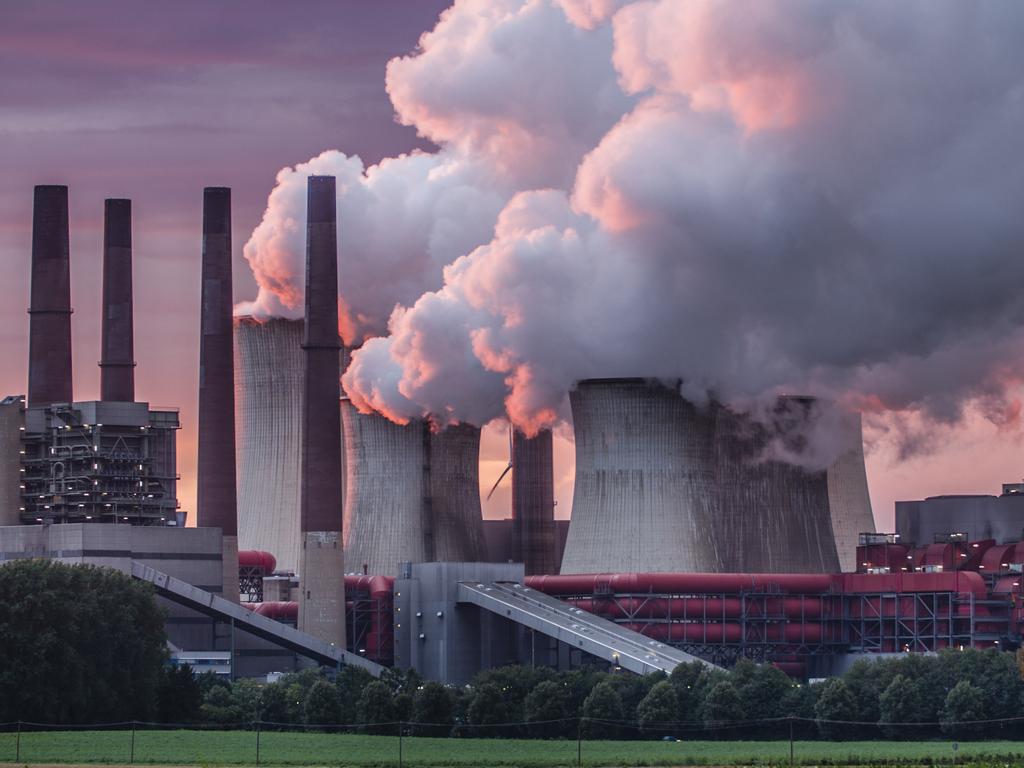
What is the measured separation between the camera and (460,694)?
77875 mm

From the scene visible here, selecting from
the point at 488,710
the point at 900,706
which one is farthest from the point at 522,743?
the point at 900,706

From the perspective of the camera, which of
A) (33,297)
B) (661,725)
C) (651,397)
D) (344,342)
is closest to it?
(661,725)

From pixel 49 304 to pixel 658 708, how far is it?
37886mm

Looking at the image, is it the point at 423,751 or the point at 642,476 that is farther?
the point at 642,476

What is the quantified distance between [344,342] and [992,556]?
96.4 feet

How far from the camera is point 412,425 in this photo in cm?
10769

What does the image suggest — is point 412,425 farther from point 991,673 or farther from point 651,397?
point 991,673

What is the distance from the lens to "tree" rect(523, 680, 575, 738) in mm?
73250

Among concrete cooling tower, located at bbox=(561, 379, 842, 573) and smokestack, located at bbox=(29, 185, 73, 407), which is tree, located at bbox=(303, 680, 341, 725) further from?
smokestack, located at bbox=(29, 185, 73, 407)

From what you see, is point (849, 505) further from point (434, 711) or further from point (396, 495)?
point (434, 711)

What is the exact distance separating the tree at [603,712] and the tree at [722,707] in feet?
7.65

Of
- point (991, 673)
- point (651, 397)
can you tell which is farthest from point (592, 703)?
point (651, 397)

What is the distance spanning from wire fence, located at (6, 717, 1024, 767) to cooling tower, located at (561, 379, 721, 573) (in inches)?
785

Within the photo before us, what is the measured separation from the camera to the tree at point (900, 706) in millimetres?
75375
